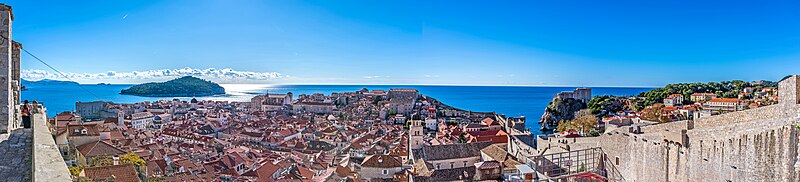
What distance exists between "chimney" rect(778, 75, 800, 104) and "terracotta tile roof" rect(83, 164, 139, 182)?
8955 mm

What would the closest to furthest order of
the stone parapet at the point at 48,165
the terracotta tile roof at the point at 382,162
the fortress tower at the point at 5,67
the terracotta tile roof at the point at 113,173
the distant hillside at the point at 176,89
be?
the stone parapet at the point at 48,165, the fortress tower at the point at 5,67, the terracotta tile roof at the point at 113,173, the terracotta tile roof at the point at 382,162, the distant hillside at the point at 176,89

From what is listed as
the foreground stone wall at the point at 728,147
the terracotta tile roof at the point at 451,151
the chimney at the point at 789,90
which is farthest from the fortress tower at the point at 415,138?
the chimney at the point at 789,90

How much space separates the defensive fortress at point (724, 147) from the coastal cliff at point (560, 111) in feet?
108

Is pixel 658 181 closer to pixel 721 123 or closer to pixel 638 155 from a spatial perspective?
pixel 638 155

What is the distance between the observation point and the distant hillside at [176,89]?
351ft

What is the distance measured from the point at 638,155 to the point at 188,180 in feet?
37.5

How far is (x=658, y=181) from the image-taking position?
7.30m

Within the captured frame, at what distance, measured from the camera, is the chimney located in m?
4.38

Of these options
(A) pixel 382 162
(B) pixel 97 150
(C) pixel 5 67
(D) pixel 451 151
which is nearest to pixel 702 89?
(D) pixel 451 151

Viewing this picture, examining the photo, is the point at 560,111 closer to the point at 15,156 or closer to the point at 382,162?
the point at 382,162

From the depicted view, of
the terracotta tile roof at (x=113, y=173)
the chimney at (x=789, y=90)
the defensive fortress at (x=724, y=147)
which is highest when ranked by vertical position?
the chimney at (x=789, y=90)

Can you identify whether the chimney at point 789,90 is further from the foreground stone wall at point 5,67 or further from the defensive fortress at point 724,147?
the foreground stone wall at point 5,67

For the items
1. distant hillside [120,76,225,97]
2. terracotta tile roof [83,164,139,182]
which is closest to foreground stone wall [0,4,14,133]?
terracotta tile roof [83,164,139,182]

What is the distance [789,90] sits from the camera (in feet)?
14.8
